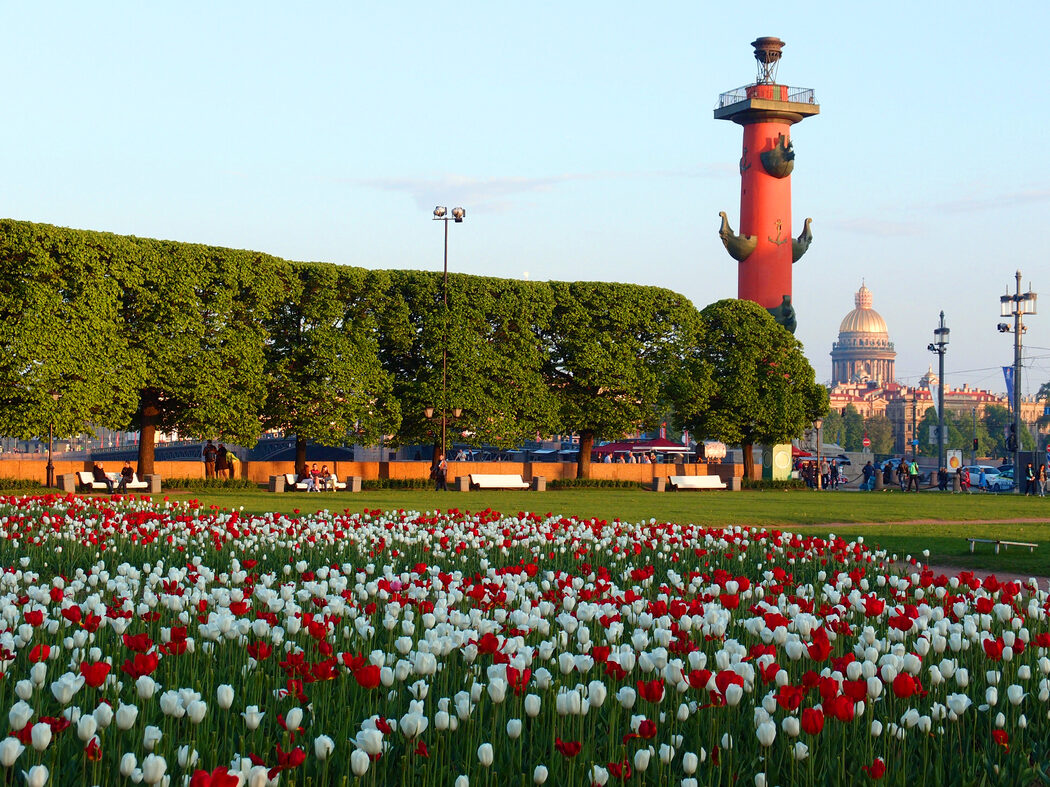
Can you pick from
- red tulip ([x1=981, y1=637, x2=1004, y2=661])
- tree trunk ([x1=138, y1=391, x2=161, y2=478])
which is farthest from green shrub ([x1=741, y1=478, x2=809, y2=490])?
red tulip ([x1=981, y1=637, x2=1004, y2=661])

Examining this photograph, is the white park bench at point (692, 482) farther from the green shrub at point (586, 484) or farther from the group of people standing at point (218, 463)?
the group of people standing at point (218, 463)

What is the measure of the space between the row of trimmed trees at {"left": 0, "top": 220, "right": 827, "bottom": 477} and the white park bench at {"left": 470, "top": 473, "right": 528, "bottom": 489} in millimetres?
2277

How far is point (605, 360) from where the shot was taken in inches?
1876

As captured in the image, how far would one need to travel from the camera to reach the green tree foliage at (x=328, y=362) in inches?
1658

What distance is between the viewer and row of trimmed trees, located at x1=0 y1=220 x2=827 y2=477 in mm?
35906

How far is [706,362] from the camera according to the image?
171ft

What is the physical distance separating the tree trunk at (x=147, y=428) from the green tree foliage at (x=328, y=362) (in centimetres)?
387

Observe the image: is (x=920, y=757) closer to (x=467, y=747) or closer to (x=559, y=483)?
(x=467, y=747)

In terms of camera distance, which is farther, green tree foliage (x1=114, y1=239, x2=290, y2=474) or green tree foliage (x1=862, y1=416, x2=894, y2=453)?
green tree foliage (x1=862, y1=416, x2=894, y2=453)

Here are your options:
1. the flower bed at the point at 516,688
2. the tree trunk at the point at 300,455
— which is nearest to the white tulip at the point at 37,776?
the flower bed at the point at 516,688

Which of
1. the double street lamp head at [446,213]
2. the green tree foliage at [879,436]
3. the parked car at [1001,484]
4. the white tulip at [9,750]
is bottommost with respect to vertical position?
the parked car at [1001,484]

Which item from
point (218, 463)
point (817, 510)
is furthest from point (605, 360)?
point (817, 510)

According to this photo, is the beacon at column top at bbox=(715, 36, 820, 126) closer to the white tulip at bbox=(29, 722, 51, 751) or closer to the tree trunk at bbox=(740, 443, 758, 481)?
the tree trunk at bbox=(740, 443, 758, 481)

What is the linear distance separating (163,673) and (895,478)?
218ft
